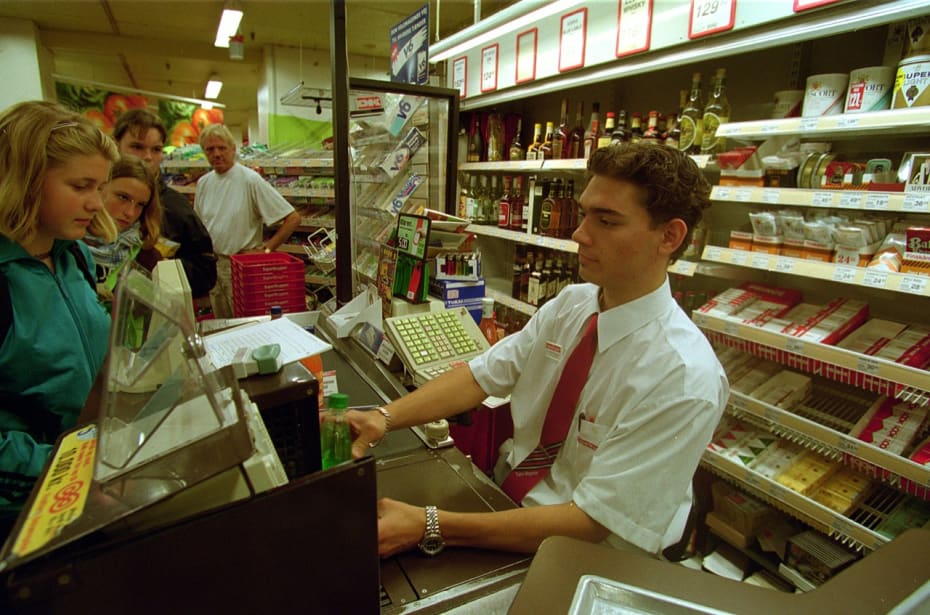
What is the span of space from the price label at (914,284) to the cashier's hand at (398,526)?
1.75m

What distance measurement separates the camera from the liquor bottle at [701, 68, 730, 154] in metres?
2.41

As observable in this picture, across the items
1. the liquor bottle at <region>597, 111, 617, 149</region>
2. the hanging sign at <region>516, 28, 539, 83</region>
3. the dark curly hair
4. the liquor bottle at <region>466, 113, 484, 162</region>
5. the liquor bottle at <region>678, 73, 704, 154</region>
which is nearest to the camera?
the dark curly hair

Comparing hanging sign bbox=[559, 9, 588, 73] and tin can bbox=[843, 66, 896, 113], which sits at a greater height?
hanging sign bbox=[559, 9, 588, 73]

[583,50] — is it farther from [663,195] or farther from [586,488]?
[586,488]

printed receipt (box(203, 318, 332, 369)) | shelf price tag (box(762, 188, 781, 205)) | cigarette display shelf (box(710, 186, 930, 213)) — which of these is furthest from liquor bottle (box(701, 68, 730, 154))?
printed receipt (box(203, 318, 332, 369))

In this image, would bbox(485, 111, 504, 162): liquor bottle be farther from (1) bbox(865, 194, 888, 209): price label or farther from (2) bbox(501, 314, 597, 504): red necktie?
(2) bbox(501, 314, 597, 504): red necktie

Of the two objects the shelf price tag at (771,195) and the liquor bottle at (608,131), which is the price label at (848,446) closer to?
the shelf price tag at (771,195)

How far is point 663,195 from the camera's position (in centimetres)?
129

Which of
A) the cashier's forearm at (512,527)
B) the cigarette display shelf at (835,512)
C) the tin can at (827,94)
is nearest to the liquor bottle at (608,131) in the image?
the tin can at (827,94)

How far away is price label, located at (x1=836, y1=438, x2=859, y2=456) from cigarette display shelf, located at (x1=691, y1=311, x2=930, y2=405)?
0.69ft

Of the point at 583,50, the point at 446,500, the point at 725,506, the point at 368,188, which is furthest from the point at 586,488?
the point at 583,50

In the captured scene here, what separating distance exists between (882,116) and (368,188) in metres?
2.41

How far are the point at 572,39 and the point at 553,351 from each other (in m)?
2.28

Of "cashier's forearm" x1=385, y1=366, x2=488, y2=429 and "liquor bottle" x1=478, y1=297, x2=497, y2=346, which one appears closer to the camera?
"cashier's forearm" x1=385, y1=366, x2=488, y2=429
